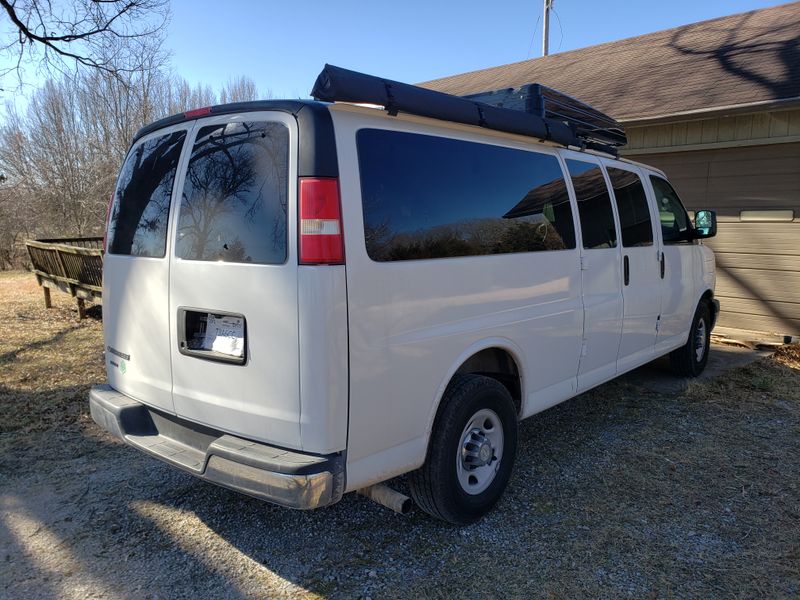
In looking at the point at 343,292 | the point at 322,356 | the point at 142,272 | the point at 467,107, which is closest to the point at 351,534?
the point at 322,356

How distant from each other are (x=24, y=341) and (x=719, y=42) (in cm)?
1140

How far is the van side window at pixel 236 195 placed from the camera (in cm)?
252

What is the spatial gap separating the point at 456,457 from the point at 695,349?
13.5 ft

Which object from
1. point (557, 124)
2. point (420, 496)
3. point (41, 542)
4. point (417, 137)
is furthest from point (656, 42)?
point (41, 542)

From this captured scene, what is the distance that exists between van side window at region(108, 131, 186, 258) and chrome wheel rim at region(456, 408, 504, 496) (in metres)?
1.86

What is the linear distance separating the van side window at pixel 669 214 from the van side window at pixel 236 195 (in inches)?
151

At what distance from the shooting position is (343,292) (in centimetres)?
244

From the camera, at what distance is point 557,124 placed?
3896mm

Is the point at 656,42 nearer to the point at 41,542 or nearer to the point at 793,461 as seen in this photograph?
the point at 793,461

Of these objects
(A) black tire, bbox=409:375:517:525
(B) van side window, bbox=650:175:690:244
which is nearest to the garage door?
(B) van side window, bbox=650:175:690:244

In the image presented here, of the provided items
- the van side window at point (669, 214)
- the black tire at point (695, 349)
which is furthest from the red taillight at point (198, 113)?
the black tire at point (695, 349)

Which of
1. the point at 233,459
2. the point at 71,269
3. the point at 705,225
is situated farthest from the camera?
the point at 71,269

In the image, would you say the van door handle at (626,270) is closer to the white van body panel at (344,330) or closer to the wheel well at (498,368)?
the white van body panel at (344,330)

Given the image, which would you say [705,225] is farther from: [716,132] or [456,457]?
[456,457]
